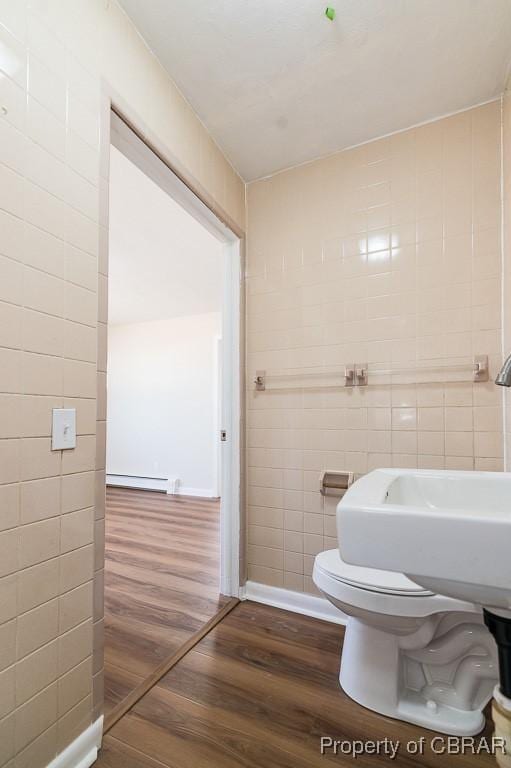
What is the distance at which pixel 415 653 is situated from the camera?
49.5 inches

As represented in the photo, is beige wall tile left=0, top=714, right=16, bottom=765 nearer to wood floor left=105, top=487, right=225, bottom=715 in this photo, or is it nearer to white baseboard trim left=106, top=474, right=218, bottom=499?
wood floor left=105, top=487, right=225, bottom=715

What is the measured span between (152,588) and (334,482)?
48.9 inches

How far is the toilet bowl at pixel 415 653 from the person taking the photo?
1.17 metres

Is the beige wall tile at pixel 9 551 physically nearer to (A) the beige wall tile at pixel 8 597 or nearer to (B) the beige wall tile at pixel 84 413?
(A) the beige wall tile at pixel 8 597

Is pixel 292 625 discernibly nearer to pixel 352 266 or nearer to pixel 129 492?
pixel 352 266

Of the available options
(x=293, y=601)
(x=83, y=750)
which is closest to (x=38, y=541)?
(x=83, y=750)

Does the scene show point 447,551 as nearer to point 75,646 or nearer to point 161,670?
point 75,646

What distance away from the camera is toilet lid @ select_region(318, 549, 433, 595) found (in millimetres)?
1163

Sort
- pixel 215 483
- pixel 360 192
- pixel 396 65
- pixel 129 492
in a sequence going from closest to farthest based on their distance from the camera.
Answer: pixel 396 65 → pixel 360 192 → pixel 215 483 → pixel 129 492

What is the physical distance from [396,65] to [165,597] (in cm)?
268

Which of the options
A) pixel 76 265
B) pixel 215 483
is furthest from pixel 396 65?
pixel 215 483

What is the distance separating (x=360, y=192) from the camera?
73.2 inches

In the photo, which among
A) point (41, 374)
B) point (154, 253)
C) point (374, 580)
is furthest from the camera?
point (154, 253)

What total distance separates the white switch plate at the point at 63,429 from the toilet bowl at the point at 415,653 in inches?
37.7
